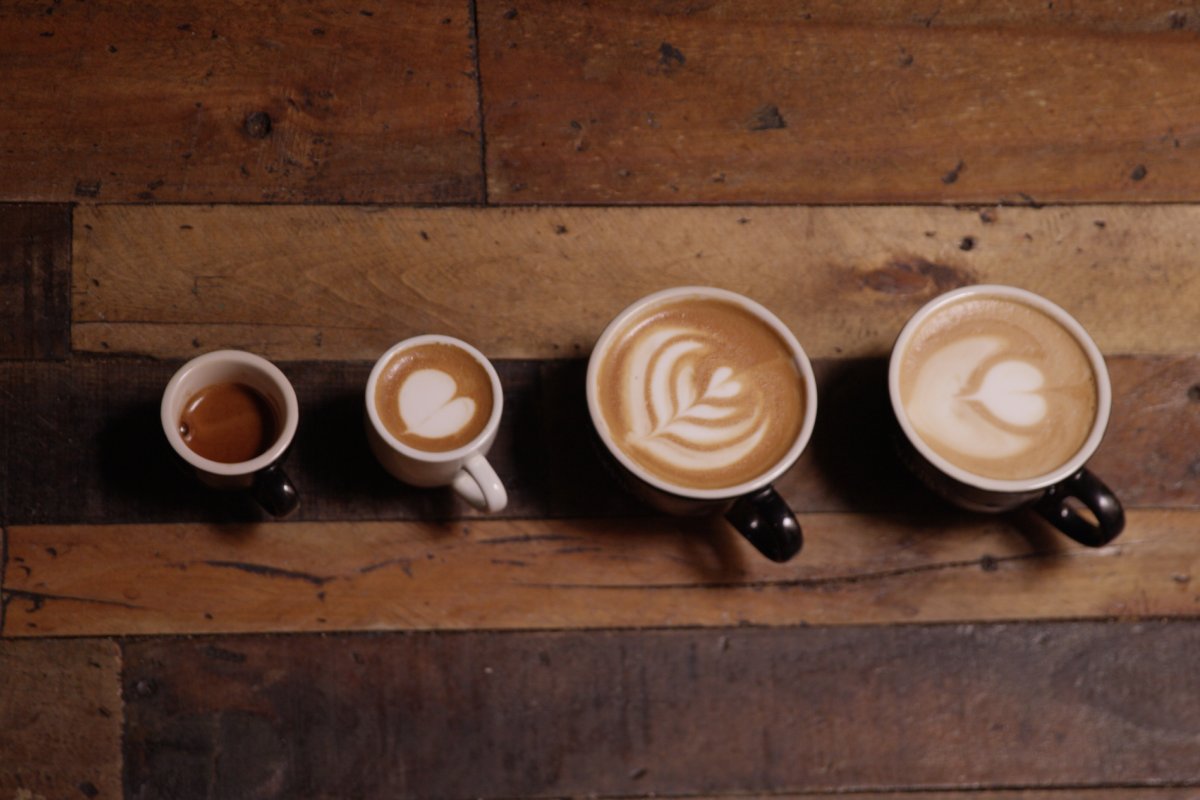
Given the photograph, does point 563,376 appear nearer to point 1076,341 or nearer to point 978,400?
point 978,400

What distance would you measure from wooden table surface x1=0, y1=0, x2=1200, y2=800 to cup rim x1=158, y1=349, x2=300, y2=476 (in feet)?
0.31

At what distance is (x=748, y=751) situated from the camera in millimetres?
Answer: 1149

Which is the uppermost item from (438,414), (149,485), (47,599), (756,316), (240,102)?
(240,102)

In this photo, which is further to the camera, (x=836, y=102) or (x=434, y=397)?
(x=836, y=102)

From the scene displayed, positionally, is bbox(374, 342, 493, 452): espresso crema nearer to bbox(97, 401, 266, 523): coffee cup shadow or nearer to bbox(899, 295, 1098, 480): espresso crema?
bbox(97, 401, 266, 523): coffee cup shadow

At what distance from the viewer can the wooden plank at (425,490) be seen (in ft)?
3.74

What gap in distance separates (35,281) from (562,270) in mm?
555

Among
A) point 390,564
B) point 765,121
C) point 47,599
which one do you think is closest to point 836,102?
point 765,121

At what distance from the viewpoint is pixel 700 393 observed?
3.66ft

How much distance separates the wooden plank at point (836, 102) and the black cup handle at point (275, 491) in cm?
39

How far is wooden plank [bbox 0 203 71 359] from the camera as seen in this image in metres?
1.16

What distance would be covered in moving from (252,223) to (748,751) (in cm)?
76

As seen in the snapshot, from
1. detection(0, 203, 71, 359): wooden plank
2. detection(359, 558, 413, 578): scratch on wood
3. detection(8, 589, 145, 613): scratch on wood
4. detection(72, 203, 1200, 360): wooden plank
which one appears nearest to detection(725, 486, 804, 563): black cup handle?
detection(72, 203, 1200, 360): wooden plank

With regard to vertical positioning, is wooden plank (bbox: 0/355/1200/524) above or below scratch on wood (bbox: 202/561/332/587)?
above
